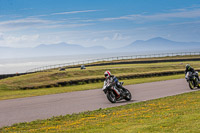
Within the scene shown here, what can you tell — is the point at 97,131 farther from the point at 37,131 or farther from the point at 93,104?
the point at 93,104

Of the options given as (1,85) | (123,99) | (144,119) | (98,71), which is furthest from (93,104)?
(98,71)

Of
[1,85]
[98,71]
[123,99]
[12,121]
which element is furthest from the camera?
[98,71]

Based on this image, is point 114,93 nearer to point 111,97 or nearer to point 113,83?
point 111,97

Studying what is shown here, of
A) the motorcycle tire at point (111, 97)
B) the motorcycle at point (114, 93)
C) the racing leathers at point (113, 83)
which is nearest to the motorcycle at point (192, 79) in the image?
the motorcycle at point (114, 93)

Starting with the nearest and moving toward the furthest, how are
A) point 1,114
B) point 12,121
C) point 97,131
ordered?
point 97,131 → point 12,121 → point 1,114

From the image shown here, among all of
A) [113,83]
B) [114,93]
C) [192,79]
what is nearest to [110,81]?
[113,83]

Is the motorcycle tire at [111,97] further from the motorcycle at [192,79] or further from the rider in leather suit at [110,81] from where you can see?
the motorcycle at [192,79]

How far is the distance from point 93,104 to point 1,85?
1770 centimetres

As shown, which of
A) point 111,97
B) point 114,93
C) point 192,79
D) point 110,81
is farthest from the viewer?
point 192,79

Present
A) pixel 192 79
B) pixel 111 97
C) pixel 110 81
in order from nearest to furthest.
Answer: pixel 110 81
pixel 111 97
pixel 192 79

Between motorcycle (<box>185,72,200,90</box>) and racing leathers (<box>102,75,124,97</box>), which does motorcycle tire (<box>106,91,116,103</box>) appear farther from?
motorcycle (<box>185,72,200,90</box>)

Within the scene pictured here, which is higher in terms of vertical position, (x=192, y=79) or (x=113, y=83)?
(x=113, y=83)

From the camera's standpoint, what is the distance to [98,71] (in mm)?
47625

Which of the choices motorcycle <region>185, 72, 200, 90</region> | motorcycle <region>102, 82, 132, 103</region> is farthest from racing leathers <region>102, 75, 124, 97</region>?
motorcycle <region>185, 72, 200, 90</region>
